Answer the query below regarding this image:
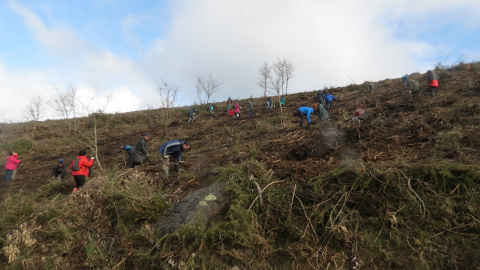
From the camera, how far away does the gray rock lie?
3.76 meters

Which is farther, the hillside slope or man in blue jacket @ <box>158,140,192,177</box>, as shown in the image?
man in blue jacket @ <box>158,140,192,177</box>

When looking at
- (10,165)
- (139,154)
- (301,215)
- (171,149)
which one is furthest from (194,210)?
(10,165)

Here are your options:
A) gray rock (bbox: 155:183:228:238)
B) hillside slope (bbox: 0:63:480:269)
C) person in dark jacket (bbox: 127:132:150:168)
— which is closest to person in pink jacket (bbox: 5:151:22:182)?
hillside slope (bbox: 0:63:480:269)

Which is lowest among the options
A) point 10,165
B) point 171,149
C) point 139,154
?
point 10,165

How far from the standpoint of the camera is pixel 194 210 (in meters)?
3.94

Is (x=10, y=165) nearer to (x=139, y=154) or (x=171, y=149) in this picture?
(x=139, y=154)

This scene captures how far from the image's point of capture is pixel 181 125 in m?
19.1

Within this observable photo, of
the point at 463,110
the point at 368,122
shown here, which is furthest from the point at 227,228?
the point at 463,110

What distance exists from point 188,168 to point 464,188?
5.51m

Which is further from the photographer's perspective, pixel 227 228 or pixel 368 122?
pixel 368 122

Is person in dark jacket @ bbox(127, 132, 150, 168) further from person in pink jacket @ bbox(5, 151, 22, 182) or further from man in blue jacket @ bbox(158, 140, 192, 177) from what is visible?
person in pink jacket @ bbox(5, 151, 22, 182)

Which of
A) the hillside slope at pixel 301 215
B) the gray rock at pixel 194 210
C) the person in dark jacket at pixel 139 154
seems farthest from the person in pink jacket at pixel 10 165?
the gray rock at pixel 194 210

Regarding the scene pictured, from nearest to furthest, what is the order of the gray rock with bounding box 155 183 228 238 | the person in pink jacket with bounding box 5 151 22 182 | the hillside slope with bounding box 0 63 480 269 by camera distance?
1. the hillside slope with bounding box 0 63 480 269
2. the gray rock with bounding box 155 183 228 238
3. the person in pink jacket with bounding box 5 151 22 182

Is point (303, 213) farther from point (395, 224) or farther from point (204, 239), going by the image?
point (204, 239)
